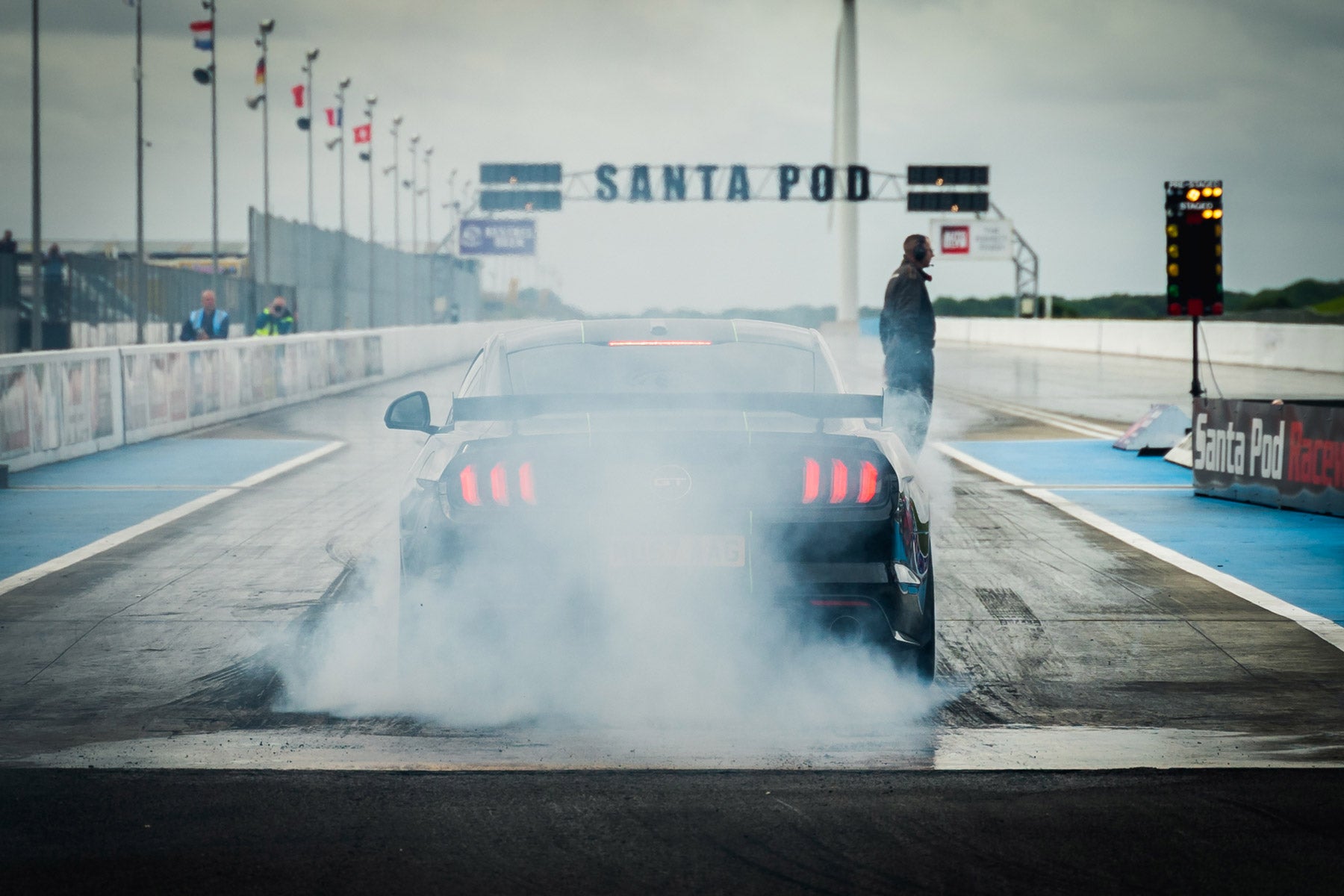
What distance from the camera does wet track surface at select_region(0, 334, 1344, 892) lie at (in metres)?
3.98

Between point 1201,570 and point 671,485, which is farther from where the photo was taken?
point 1201,570

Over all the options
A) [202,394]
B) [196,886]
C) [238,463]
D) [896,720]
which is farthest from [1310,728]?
[202,394]

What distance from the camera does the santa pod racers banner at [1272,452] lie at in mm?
10766

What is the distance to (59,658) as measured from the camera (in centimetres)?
647

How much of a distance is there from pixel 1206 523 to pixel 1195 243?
764 centimetres

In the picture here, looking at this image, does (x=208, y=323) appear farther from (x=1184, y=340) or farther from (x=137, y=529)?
(x=1184, y=340)

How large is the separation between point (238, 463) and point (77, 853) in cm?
1136

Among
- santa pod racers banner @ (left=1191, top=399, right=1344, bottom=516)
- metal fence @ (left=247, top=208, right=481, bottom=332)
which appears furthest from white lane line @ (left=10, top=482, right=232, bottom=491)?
metal fence @ (left=247, top=208, right=481, bottom=332)

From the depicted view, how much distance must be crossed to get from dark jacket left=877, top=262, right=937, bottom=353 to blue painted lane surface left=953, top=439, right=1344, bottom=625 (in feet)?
5.21

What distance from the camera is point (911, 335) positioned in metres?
13.0

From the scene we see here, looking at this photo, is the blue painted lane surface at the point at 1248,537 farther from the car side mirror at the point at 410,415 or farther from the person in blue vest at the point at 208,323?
the person in blue vest at the point at 208,323

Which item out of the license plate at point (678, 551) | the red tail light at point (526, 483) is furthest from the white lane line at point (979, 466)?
the red tail light at point (526, 483)

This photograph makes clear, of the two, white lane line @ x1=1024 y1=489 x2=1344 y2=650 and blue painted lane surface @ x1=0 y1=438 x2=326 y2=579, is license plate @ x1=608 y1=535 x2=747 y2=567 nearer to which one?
white lane line @ x1=1024 y1=489 x2=1344 y2=650

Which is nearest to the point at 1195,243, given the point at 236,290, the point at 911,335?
the point at 911,335
